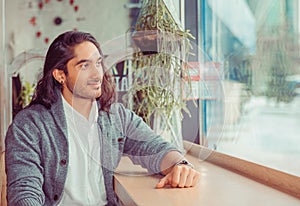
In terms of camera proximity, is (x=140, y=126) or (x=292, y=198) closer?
(x=292, y=198)

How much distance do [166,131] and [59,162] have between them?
250 mm

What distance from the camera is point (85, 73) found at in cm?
81

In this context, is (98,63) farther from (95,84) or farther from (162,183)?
(162,183)

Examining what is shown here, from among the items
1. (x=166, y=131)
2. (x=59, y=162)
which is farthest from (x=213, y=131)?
(x=59, y=162)

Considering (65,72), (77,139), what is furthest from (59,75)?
(77,139)

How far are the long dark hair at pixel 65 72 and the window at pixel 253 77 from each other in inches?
8.5

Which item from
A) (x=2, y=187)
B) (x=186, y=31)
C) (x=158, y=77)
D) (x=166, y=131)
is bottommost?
(x=2, y=187)

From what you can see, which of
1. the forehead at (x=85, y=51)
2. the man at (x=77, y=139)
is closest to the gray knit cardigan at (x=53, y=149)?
the man at (x=77, y=139)

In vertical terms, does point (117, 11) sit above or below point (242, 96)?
above

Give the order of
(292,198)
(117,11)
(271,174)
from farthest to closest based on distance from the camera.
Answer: (117,11) → (271,174) → (292,198)

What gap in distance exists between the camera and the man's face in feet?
2.65

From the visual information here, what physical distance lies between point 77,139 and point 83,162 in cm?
5

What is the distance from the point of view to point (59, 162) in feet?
2.65

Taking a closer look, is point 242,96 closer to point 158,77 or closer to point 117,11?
point 158,77
